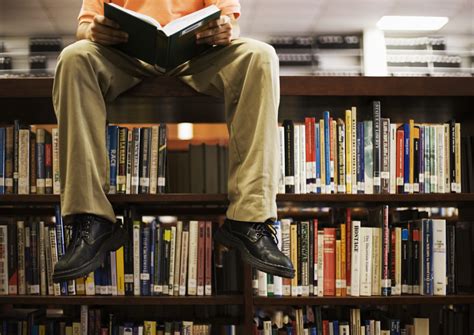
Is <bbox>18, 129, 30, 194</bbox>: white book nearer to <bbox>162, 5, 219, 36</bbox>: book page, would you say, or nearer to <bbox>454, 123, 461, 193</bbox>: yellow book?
<bbox>162, 5, 219, 36</bbox>: book page

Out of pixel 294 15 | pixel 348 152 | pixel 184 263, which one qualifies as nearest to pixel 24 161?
pixel 184 263

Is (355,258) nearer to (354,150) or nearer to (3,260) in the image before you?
(354,150)

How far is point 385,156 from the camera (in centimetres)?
197

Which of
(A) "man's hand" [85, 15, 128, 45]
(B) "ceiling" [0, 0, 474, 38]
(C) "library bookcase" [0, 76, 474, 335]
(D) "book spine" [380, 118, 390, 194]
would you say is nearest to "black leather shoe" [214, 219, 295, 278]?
(C) "library bookcase" [0, 76, 474, 335]

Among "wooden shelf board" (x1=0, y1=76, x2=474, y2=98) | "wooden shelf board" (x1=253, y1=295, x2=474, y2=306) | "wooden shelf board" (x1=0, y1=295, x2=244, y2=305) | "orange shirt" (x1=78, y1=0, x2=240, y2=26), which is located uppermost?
"orange shirt" (x1=78, y1=0, x2=240, y2=26)

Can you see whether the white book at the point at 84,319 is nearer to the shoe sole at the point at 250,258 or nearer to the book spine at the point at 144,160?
the book spine at the point at 144,160

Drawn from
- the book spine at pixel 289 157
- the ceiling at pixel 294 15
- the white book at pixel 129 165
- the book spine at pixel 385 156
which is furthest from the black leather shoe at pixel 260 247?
the ceiling at pixel 294 15

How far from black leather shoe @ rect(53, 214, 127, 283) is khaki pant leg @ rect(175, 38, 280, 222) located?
14.1 inches

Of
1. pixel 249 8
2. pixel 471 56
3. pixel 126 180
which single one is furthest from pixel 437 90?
pixel 471 56

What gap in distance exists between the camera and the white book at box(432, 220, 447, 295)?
1.94 m

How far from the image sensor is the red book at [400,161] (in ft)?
6.48

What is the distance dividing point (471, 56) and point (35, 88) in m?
4.52

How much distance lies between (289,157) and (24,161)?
895 mm

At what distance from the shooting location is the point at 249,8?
4.69 metres
